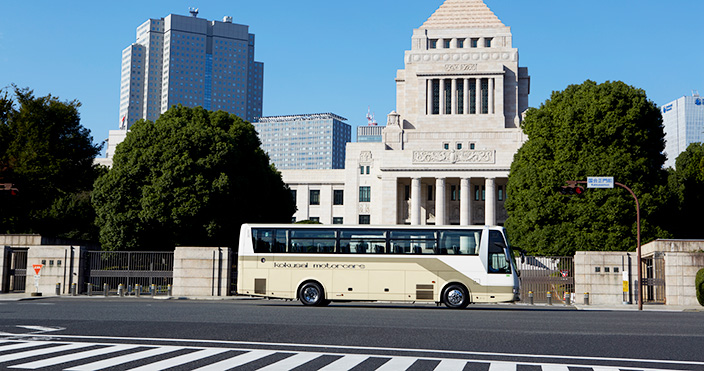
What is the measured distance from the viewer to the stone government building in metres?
82.2

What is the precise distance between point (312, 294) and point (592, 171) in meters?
26.8

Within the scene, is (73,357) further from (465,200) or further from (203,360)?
(465,200)

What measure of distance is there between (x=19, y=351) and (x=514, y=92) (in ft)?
283

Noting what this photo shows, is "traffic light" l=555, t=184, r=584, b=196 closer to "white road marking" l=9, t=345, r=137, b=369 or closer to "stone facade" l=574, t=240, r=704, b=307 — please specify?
"stone facade" l=574, t=240, r=704, b=307

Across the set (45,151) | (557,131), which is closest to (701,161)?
(557,131)

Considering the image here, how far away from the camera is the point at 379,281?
28.6 meters

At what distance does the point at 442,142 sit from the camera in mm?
88062

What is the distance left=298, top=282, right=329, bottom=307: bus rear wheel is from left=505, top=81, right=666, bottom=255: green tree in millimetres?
24570

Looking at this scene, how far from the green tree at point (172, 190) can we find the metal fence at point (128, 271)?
20.3 ft

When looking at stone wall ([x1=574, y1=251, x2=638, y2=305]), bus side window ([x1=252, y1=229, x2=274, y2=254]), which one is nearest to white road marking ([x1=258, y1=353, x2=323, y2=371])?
bus side window ([x1=252, y1=229, x2=274, y2=254])

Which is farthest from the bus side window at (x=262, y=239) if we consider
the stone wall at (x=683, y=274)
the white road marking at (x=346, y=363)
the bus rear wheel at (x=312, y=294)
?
the stone wall at (x=683, y=274)

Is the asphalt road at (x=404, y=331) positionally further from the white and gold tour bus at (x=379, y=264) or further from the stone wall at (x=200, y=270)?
the stone wall at (x=200, y=270)

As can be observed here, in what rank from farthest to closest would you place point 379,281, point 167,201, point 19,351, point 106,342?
1. point 167,201
2. point 379,281
3. point 106,342
4. point 19,351

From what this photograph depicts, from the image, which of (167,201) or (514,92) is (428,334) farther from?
(514,92)
